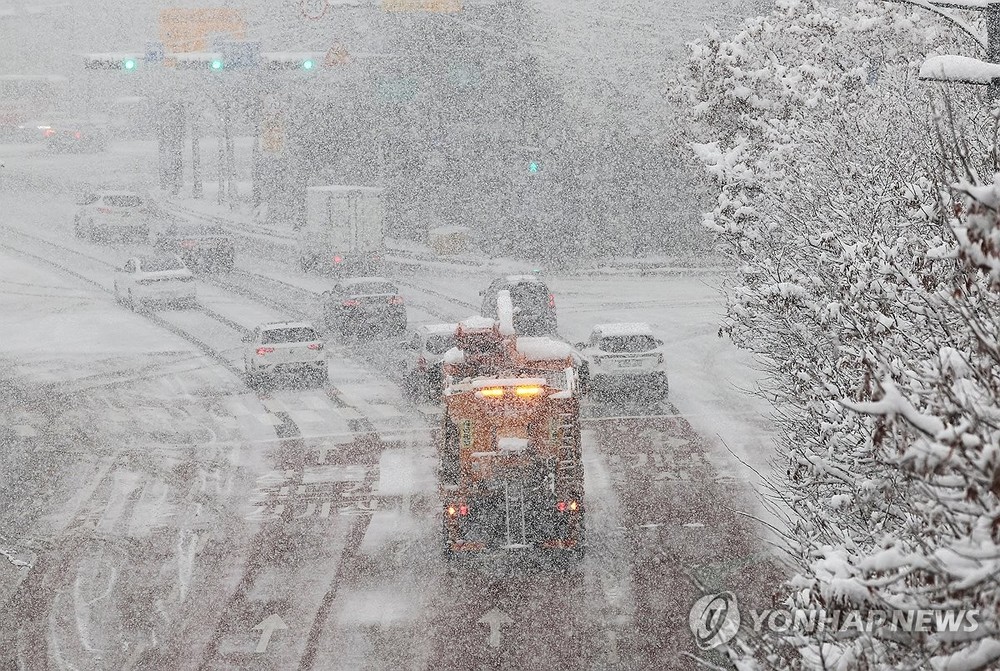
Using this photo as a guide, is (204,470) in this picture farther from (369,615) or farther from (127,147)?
(127,147)

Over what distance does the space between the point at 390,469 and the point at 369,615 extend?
7539 millimetres

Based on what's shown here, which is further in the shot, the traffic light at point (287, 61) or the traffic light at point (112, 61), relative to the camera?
the traffic light at point (112, 61)

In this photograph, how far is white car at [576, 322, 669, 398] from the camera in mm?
29188

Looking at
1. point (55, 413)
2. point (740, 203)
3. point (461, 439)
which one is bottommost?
point (55, 413)

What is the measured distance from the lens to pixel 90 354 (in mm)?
35938

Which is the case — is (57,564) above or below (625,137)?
below

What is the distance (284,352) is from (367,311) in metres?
5.47

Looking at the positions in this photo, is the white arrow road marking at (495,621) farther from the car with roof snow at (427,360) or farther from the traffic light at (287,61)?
the traffic light at (287,61)

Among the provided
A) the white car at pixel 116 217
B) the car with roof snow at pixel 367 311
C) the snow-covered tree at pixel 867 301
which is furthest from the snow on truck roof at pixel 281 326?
the white car at pixel 116 217

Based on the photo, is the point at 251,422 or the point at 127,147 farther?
the point at 127,147

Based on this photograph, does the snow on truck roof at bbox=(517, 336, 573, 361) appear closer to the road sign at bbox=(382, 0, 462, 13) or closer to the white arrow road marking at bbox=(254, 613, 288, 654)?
the white arrow road marking at bbox=(254, 613, 288, 654)

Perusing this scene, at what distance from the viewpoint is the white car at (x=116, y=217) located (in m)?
53.9

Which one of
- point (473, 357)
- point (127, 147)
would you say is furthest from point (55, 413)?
point (127, 147)

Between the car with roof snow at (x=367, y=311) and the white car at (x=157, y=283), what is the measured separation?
6.91m
